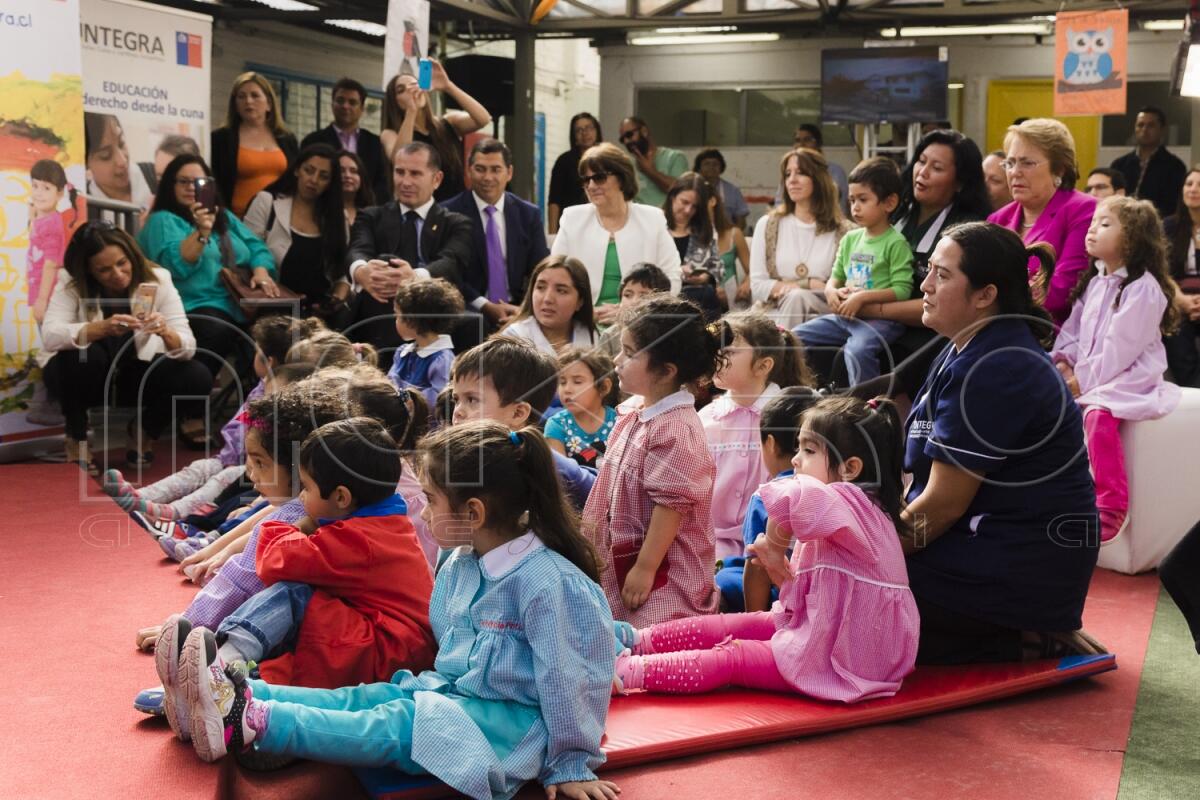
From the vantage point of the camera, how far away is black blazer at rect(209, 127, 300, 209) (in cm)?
636

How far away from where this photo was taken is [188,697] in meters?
2.15

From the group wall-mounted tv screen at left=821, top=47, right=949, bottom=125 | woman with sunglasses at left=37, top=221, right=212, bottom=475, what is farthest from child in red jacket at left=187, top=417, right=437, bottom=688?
wall-mounted tv screen at left=821, top=47, right=949, bottom=125

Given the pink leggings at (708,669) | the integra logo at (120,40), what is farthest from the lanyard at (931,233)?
the integra logo at (120,40)

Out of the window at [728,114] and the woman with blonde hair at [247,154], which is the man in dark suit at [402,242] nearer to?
the woman with blonde hair at [247,154]

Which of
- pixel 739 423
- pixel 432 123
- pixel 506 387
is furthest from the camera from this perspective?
pixel 432 123

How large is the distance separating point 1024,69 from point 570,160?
4.49 metres

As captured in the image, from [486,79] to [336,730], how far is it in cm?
802

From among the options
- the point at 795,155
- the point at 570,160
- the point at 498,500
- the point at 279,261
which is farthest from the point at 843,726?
the point at 570,160

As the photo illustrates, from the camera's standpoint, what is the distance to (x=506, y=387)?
3314 mm

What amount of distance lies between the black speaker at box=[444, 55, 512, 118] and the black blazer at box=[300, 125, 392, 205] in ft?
9.64

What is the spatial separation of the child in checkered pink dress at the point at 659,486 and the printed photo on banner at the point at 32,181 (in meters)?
3.15

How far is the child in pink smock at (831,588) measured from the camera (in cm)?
278

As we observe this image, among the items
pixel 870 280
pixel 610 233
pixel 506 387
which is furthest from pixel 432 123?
pixel 506 387

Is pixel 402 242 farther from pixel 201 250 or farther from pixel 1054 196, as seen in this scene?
pixel 1054 196
